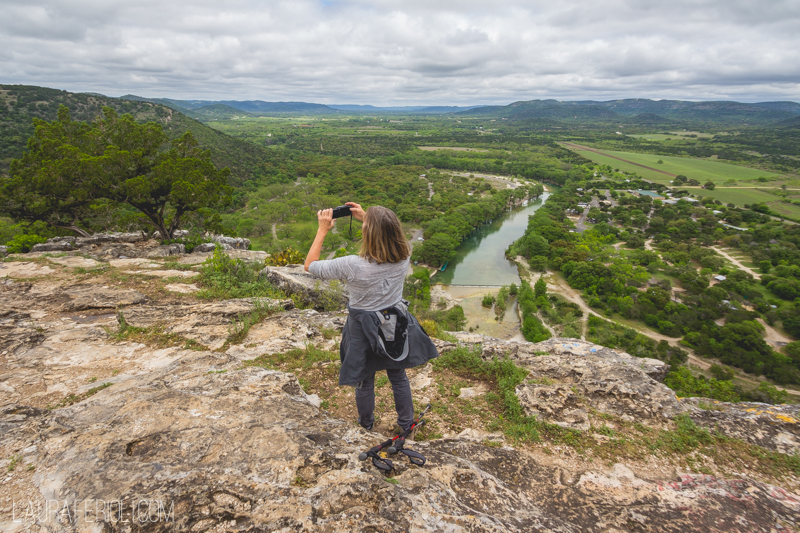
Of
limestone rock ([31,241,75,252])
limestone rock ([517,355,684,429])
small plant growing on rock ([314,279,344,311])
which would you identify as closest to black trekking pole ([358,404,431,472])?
limestone rock ([517,355,684,429])

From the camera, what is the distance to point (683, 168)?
97.6 metres

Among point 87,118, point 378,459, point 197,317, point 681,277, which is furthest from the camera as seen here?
point 87,118

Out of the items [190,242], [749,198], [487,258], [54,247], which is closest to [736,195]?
[749,198]

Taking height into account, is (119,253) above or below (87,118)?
below

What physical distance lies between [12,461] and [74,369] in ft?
7.98

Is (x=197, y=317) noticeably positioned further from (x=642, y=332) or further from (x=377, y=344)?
(x=642, y=332)

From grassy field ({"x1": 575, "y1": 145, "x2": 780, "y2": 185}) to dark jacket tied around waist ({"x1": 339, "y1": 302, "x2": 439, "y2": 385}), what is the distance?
10326cm

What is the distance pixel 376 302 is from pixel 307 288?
5891mm

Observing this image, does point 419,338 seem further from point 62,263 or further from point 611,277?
point 611,277

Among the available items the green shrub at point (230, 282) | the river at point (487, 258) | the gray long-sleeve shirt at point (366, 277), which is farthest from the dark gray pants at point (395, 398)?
the river at point (487, 258)

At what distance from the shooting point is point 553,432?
3.95 m

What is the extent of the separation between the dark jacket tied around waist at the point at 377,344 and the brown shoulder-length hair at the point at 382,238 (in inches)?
19.7

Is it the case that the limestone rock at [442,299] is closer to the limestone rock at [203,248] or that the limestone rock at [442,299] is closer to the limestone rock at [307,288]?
the limestone rock at [203,248]

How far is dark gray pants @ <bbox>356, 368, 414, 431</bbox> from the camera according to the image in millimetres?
3291
